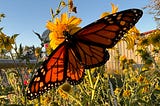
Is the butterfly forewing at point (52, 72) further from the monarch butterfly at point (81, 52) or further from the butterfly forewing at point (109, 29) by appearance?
the butterfly forewing at point (109, 29)

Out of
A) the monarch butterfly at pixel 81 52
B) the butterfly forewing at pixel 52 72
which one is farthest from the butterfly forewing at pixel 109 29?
the butterfly forewing at pixel 52 72

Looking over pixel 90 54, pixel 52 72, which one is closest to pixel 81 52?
pixel 90 54

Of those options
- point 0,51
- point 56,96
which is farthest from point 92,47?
point 56,96

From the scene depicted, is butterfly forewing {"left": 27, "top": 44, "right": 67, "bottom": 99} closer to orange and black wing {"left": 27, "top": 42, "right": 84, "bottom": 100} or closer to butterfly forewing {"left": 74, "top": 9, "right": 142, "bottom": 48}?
orange and black wing {"left": 27, "top": 42, "right": 84, "bottom": 100}

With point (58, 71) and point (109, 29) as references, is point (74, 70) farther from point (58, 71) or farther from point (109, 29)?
point (109, 29)

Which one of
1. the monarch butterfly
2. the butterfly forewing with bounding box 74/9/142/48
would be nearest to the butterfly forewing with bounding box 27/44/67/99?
the monarch butterfly

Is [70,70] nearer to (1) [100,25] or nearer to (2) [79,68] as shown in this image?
(2) [79,68]
